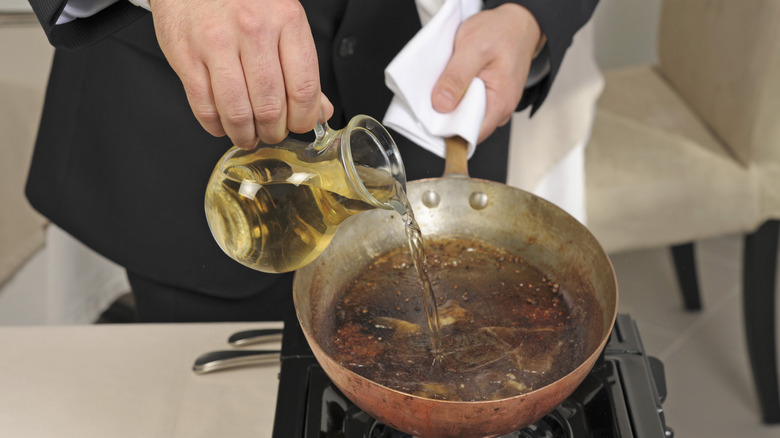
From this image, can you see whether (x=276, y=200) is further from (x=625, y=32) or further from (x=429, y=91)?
(x=625, y=32)

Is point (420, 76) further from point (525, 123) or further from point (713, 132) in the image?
point (713, 132)

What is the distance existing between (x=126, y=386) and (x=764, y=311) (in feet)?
4.64

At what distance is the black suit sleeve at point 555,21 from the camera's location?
0.90 m

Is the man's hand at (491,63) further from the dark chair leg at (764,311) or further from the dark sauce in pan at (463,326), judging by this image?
the dark chair leg at (764,311)

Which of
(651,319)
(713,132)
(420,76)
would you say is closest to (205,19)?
(420,76)

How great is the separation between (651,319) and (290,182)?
1641 mm

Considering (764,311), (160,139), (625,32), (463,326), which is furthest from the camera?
(625,32)

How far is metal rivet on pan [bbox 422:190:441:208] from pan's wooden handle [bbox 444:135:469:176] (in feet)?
0.13

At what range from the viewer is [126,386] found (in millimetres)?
801

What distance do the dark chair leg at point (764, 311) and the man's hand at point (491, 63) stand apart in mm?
1050

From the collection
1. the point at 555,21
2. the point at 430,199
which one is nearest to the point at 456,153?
the point at 430,199

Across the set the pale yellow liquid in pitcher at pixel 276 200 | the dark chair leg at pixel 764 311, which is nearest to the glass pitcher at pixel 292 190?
the pale yellow liquid in pitcher at pixel 276 200

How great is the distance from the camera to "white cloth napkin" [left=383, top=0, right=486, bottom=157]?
33.1 inches

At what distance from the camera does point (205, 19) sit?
1.82ft
